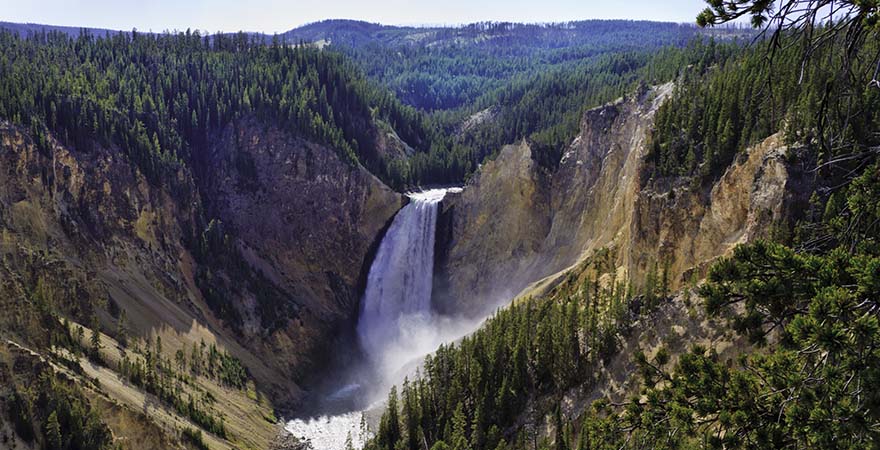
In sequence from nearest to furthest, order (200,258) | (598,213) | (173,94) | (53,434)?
(53,434) → (598,213) → (200,258) → (173,94)

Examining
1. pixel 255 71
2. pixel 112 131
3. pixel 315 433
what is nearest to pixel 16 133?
pixel 112 131

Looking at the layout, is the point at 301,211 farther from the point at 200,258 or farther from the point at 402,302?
the point at 402,302

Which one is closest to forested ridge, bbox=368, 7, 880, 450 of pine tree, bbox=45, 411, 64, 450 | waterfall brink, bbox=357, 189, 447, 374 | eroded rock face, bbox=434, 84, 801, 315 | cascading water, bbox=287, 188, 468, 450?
eroded rock face, bbox=434, 84, 801, 315

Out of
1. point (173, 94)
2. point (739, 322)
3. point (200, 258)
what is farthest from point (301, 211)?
point (739, 322)

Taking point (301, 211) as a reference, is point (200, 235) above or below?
below

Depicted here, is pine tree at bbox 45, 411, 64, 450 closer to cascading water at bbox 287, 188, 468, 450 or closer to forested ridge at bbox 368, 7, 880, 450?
forested ridge at bbox 368, 7, 880, 450

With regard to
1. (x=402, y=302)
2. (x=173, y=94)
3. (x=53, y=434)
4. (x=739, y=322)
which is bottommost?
(x=402, y=302)

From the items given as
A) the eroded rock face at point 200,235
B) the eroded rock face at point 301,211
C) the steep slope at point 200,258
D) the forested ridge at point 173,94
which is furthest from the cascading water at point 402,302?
the forested ridge at point 173,94

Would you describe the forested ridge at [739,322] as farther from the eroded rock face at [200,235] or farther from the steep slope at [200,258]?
the eroded rock face at [200,235]

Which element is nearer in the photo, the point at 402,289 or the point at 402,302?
the point at 402,302

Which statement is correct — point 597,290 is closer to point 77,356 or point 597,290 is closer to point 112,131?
point 77,356
